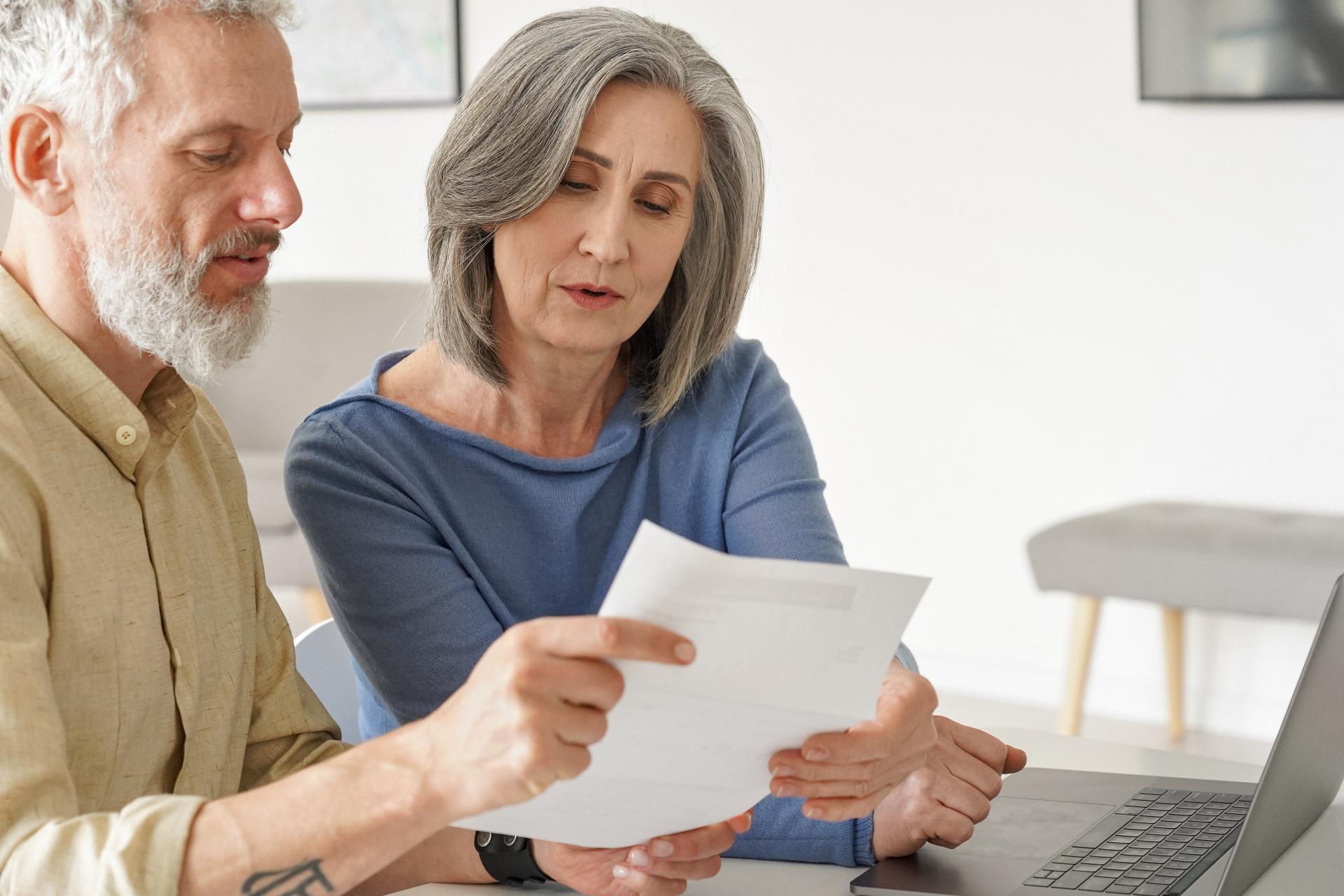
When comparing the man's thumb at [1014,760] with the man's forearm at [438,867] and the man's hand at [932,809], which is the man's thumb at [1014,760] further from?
the man's forearm at [438,867]

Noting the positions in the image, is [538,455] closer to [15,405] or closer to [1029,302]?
[15,405]

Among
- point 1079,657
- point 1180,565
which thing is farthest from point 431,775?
point 1079,657

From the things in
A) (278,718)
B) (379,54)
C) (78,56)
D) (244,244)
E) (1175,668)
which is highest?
(379,54)

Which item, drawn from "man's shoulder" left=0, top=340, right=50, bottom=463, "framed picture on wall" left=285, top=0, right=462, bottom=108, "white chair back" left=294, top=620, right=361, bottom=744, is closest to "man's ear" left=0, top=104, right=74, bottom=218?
"man's shoulder" left=0, top=340, right=50, bottom=463

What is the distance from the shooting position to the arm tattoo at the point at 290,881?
80cm

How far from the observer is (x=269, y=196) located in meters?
1.03

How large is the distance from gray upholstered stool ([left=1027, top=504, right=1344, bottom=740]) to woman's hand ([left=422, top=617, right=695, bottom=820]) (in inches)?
95.4

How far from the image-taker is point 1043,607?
146 inches

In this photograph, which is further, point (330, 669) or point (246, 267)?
point (330, 669)

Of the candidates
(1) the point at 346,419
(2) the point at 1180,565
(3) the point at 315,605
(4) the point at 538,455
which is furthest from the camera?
(3) the point at 315,605

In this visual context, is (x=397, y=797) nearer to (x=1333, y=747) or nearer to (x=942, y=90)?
(x=1333, y=747)

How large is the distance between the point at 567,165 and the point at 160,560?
568 mm

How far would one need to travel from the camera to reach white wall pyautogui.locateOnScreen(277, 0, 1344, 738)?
3.37 metres

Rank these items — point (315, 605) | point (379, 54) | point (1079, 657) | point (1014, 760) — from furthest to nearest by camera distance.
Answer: point (379, 54) → point (315, 605) → point (1079, 657) → point (1014, 760)
